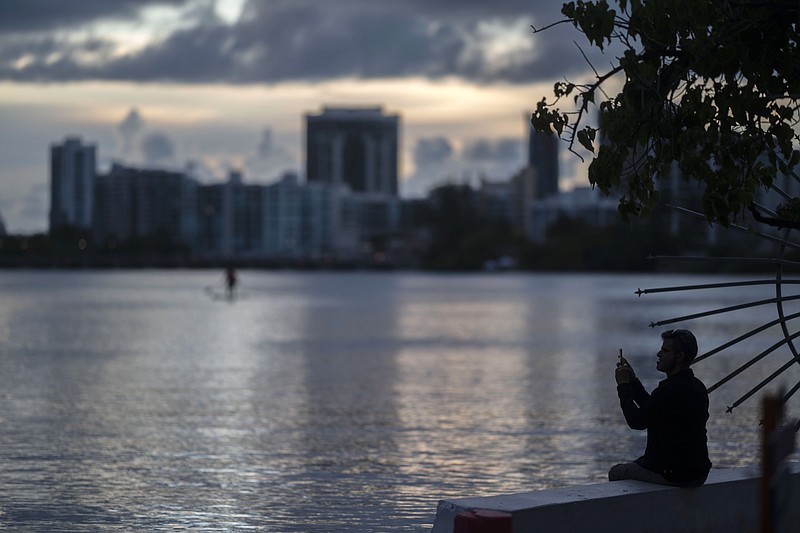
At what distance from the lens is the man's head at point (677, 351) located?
8.32 metres

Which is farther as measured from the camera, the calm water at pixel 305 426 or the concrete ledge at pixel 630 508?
the calm water at pixel 305 426

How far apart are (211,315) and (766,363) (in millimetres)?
31023

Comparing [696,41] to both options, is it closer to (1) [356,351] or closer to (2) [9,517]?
(2) [9,517]

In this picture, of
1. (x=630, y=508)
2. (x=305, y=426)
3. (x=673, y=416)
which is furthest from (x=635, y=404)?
(x=305, y=426)

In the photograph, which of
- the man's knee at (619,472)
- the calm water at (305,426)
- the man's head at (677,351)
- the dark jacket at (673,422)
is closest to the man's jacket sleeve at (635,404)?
the dark jacket at (673,422)

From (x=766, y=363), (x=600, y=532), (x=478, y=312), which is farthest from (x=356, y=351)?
(x=478, y=312)

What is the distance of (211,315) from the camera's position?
5556 cm

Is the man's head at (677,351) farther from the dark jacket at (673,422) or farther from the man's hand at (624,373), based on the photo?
the man's hand at (624,373)

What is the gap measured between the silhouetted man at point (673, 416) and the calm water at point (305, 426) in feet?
8.04

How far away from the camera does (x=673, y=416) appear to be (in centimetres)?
834

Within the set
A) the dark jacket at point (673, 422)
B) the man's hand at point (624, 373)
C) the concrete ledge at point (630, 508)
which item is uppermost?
the man's hand at point (624, 373)

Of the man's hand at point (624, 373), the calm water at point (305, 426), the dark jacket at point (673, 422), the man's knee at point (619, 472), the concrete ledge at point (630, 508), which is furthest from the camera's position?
the calm water at point (305, 426)

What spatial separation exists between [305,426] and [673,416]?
29.4 feet

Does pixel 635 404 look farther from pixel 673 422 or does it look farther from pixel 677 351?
pixel 677 351
